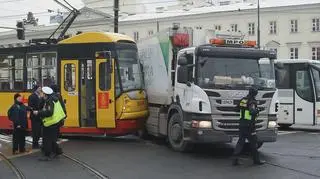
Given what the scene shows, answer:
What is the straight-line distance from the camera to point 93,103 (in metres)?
17.5

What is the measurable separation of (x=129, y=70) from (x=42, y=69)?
10.00ft

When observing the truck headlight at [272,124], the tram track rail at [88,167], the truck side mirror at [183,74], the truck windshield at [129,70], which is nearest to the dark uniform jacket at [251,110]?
the truck headlight at [272,124]

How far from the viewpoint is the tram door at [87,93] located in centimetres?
1756

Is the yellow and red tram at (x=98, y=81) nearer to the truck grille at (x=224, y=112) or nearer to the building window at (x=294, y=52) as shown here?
the truck grille at (x=224, y=112)

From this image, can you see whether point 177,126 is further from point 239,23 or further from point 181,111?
point 239,23

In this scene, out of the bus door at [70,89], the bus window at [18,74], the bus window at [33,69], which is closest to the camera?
the bus door at [70,89]

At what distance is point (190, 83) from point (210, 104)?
0.77 m

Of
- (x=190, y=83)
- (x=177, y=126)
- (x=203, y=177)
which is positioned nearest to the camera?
(x=203, y=177)

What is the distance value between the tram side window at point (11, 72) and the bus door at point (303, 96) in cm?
1047

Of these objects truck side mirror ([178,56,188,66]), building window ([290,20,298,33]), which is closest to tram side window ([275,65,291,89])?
truck side mirror ([178,56,188,66])

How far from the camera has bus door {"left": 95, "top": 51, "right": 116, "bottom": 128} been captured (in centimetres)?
1716

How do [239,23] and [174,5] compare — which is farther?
[174,5]

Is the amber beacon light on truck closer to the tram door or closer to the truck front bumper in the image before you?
the truck front bumper

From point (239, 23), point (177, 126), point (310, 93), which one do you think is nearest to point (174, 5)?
point (239, 23)
